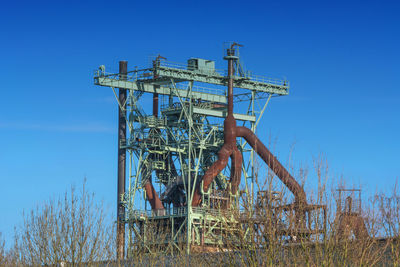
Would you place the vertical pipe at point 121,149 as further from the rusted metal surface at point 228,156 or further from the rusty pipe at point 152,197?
the rusted metal surface at point 228,156

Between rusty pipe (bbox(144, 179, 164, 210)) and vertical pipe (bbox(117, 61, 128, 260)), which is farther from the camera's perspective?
vertical pipe (bbox(117, 61, 128, 260))

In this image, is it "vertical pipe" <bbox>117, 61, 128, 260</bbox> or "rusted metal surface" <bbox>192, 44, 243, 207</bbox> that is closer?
"rusted metal surface" <bbox>192, 44, 243, 207</bbox>

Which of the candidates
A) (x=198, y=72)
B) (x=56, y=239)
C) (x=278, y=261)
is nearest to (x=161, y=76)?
(x=198, y=72)

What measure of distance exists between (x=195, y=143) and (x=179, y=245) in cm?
906

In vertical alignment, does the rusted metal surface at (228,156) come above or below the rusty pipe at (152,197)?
above

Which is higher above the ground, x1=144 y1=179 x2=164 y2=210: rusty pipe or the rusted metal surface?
the rusted metal surface

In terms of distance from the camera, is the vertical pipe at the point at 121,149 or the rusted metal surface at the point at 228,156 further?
the vertical pipe at the point at 121,149

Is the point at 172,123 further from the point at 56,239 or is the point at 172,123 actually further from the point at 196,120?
the point at 56,239

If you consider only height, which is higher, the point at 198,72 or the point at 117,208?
the point at 198,72

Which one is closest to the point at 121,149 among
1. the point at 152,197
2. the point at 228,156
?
the point at 152,197

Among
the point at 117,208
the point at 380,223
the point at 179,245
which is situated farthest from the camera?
the point at 117,208

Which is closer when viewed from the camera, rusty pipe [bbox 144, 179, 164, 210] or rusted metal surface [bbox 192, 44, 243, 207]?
rusted metal surface [bbox 192, 44, 243, 207]

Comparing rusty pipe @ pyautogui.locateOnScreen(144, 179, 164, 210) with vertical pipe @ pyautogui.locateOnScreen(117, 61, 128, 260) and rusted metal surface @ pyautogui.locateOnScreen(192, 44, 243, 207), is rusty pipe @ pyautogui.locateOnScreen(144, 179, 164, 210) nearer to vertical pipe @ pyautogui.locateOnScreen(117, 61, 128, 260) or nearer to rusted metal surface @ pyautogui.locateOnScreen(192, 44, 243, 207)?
vertical pipe @ pyautogui.locateOnScreen(117, 61, 128, 260)

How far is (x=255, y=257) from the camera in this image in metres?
33.8
